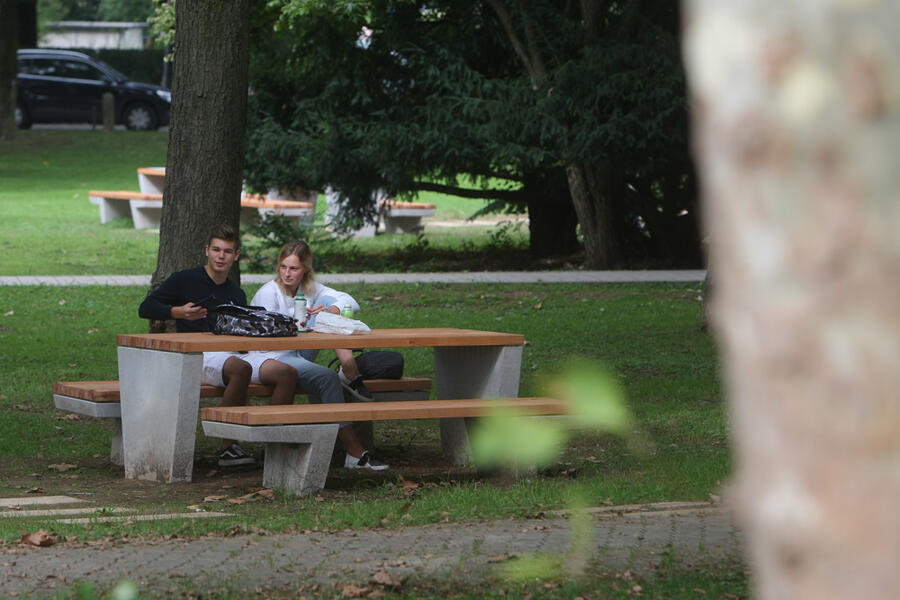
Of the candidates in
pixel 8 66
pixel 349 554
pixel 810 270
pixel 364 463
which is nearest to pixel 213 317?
pixel 364 463

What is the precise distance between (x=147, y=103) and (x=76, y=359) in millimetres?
28843

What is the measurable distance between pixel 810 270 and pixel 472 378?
6864mm

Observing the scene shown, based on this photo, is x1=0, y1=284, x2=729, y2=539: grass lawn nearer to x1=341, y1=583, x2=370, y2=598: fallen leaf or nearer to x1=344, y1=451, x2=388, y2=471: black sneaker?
x1=344, y1=451, x2=388, y2=471: black sneaker

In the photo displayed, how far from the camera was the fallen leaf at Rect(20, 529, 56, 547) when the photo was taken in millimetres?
5410

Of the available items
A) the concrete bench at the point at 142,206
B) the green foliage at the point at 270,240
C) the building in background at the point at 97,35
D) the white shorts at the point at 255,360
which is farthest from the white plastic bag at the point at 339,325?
the building in background at the point at 97,35

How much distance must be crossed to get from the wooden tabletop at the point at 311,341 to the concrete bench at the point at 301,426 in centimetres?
36

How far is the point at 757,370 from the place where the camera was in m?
1.44

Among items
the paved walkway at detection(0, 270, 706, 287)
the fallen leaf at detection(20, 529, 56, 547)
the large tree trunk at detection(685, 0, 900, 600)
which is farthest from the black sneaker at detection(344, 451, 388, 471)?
the paved walkway at detection(0, 270, 706, 287)

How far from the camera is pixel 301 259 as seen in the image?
8.08 metres

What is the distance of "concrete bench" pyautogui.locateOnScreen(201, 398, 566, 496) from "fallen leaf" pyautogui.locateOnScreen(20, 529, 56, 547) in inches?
51.0

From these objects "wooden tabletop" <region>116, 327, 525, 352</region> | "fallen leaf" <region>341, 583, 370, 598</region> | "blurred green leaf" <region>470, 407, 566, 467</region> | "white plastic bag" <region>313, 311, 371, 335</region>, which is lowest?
"fallen leaf" <region>341, 583, 370, 598</region>

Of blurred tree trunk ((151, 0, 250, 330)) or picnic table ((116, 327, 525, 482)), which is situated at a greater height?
blurred tree trunk ((151, 0, 250, 330))

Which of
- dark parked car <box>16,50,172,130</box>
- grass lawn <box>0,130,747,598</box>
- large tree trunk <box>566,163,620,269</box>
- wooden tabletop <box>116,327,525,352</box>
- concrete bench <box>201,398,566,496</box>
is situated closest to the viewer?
grass lawn <box>0,130,747,598</box>

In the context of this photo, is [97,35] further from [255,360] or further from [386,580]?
[386,580]
